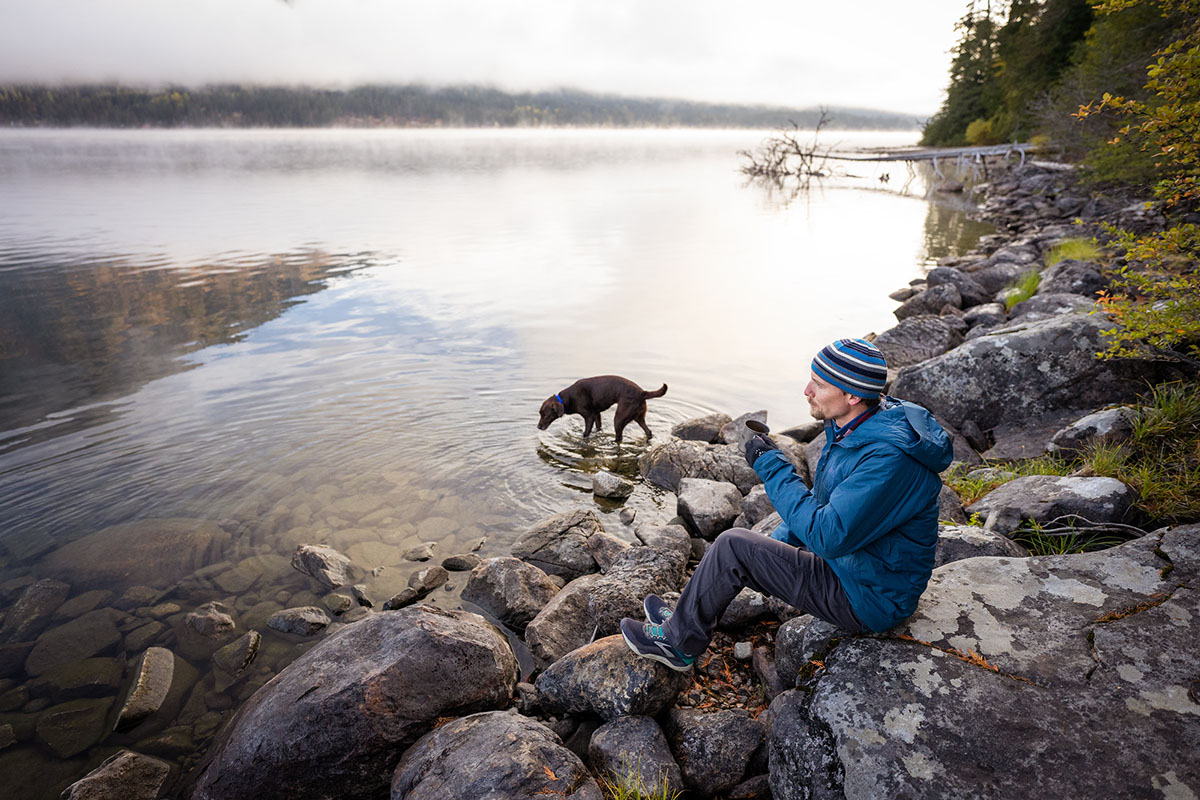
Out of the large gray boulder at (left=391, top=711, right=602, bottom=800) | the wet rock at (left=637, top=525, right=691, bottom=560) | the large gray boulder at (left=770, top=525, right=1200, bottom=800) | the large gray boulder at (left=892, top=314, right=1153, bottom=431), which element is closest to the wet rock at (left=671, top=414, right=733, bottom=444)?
the large gray boulder at (left=892, top=314, right=1153, bottom=431)

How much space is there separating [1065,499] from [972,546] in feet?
3.65

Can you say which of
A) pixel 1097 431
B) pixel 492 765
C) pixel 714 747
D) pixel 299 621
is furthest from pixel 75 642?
pixel 1097 431

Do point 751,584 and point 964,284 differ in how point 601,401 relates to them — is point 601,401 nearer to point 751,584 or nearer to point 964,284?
point 751,584

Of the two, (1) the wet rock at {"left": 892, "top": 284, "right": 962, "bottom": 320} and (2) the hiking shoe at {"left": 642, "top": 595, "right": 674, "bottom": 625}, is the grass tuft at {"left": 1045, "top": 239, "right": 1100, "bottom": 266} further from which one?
(2) the hiking shoe at {"left": 642, "top": 595, "right": 674, "bottom": 625}

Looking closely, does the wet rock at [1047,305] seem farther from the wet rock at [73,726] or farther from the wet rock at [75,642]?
the wet rock at [75,642]

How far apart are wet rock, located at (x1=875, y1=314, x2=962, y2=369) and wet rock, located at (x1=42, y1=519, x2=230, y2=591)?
1213cm

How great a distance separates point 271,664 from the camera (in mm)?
5871

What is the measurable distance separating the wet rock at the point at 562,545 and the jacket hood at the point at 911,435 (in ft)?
13.8

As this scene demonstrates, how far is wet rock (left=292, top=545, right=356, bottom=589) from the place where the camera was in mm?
7000

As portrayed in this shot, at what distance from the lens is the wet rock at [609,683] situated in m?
4.34

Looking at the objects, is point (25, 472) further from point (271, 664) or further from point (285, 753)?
point (285, 753)

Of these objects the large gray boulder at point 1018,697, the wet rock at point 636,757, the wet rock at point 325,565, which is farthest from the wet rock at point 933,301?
the wet rock at point 325,565

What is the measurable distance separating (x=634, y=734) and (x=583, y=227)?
110ft

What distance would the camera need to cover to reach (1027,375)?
8.23 meters
